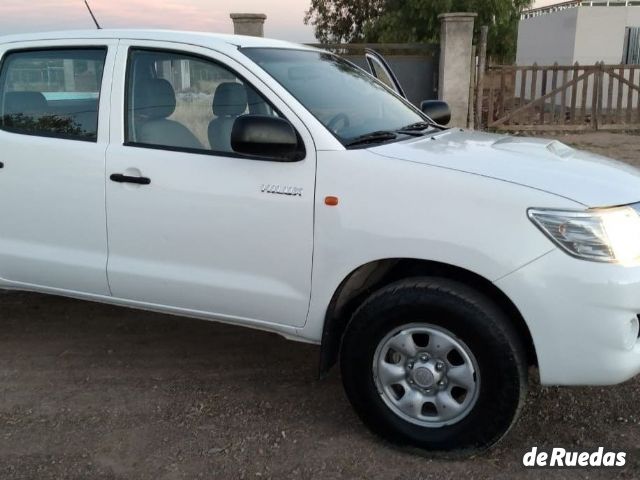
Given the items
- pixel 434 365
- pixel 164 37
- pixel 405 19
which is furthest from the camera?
pixel 405 19

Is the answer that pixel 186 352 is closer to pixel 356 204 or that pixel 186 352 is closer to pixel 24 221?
pixel 24 221

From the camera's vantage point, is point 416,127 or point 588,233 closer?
point 588,233

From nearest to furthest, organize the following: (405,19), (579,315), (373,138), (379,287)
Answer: (579,315) < (379,287) < (373,138) < (405,19)

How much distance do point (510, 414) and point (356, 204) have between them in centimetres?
113

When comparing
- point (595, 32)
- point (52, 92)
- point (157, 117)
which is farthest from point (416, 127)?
point (595, 32)

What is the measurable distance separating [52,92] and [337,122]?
5.80 ft

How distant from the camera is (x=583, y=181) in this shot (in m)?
3.01

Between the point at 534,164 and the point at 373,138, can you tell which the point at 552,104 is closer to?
the point at 373,138

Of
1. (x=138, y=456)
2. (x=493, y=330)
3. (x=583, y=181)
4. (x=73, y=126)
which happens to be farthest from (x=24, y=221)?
(x=583, y=181)

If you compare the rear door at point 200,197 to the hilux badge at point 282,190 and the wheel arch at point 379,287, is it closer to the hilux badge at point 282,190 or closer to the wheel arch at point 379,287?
the hilux badge at point 282,190

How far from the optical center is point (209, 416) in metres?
3.61

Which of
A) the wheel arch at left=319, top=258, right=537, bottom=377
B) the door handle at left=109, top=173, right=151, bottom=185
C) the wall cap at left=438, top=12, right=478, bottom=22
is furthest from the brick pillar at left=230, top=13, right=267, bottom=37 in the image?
the wheel arch at left=319, top=258, right=537, bottom=377

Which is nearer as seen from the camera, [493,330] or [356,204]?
[493,330]

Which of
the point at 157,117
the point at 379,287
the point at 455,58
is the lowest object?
the point at 379,287
